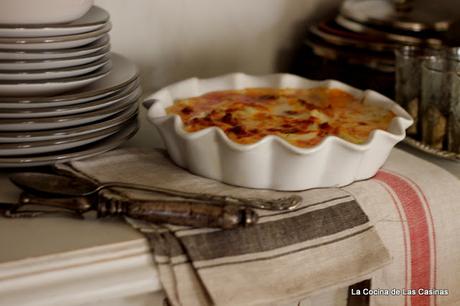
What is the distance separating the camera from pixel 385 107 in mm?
747

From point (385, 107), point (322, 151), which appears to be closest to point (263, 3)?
point (385, 107)

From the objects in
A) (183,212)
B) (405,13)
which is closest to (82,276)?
(183,212)

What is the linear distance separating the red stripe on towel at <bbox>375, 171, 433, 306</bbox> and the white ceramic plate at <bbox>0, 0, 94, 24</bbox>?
1.21 ft

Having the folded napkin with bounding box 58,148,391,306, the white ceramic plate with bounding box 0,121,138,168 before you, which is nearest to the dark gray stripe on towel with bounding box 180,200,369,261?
the folded napkin with bounding box 58,148,391,306

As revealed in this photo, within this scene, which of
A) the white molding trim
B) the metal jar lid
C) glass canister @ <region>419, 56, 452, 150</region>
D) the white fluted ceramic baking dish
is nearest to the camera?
the white molding trim

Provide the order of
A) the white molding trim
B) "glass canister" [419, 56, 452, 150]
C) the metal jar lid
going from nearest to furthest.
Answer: the white molding trim
"glass canister" [419, 56, 452, 150]
the metal jar lid

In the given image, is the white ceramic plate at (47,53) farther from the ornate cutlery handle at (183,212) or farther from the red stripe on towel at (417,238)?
the red stripe on towel at (417,238)

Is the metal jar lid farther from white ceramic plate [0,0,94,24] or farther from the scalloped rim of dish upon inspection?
white ceramic plate [0,0,94,24]

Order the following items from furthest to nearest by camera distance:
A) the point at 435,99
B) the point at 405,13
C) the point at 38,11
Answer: the point at 405,13 → the point at 435,99 → the point at 38,11

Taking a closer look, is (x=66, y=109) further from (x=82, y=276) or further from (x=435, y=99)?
(x=435, y=99)

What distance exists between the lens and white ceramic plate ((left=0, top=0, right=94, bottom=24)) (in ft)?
2.08

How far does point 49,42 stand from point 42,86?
4cm

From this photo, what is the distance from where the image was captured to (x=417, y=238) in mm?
653

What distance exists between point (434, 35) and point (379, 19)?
80 millimetres
